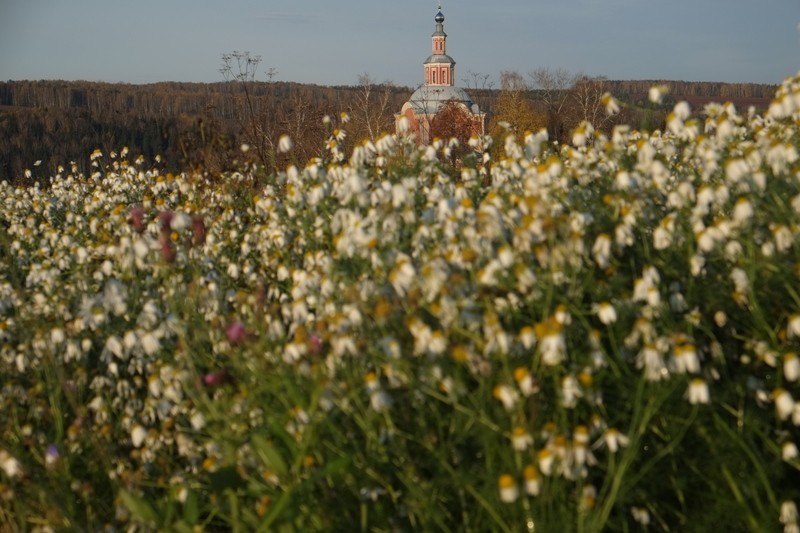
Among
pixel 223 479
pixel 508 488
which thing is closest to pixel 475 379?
pixel 508 488

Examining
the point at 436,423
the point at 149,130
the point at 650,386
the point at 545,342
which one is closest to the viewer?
the point at 545,342

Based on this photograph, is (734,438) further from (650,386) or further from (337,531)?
(337,531)

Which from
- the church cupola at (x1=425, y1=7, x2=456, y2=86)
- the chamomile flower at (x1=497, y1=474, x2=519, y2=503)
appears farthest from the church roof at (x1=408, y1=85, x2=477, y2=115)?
the chamomile flower at (x1=497, y1=474, x2=519, y2=503)

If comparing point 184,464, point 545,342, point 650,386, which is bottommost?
point 184,464

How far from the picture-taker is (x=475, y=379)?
9.70 ft

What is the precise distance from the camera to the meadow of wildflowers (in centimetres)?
270

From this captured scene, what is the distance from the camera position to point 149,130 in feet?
209

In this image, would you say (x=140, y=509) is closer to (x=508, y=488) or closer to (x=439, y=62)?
(x=508, y=488)

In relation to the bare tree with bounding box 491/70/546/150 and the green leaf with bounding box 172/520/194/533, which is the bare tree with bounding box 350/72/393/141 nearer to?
the bare tree with bounding box 491/70/546/150

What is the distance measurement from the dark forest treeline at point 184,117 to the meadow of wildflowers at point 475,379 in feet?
3.27

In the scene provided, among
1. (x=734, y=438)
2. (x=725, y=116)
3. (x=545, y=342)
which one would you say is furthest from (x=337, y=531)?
(x=725, y=116)

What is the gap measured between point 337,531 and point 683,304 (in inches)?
56.9

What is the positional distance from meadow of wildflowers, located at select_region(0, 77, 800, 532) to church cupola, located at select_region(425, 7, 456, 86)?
80.9 m

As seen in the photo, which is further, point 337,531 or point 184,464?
point 184,464
